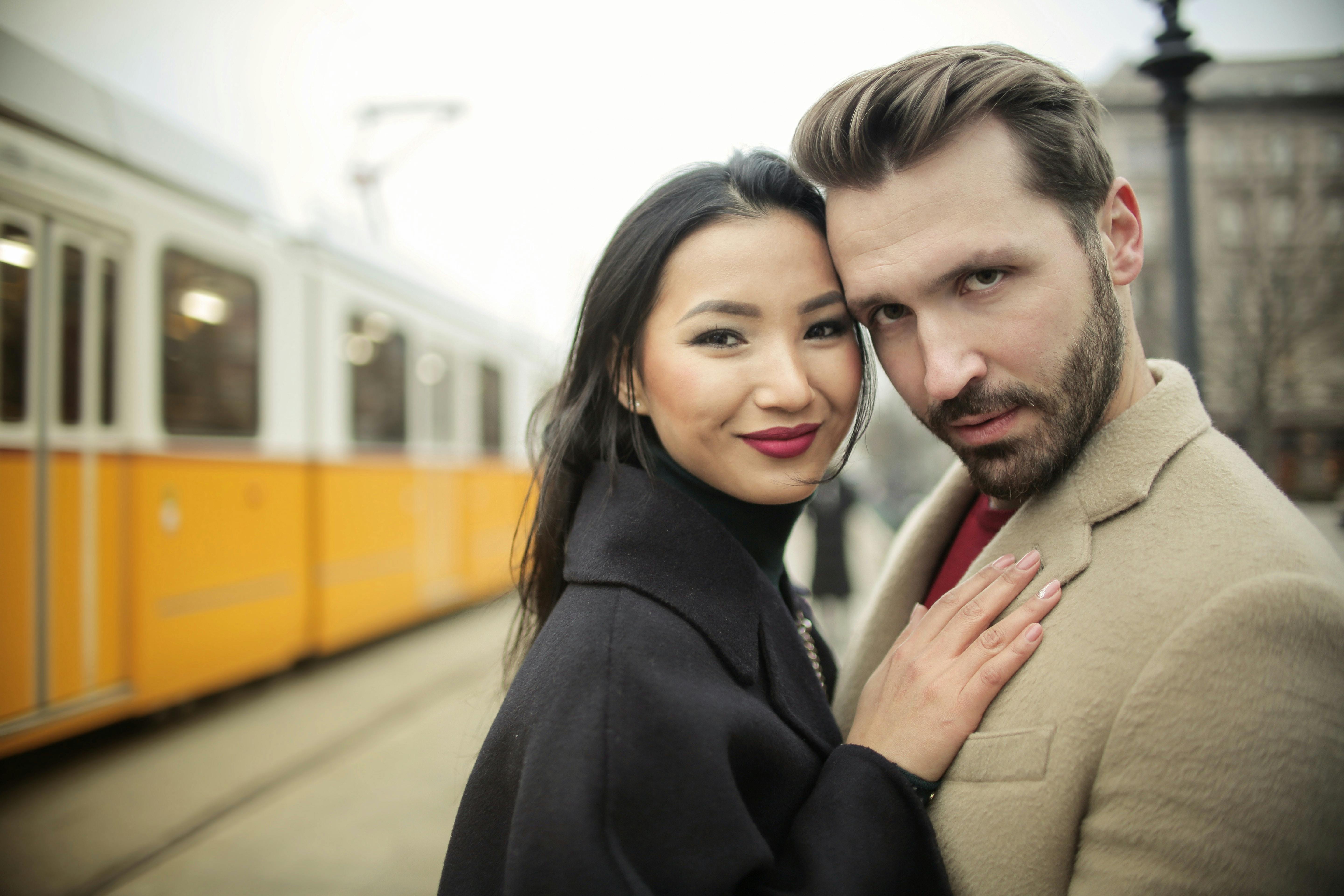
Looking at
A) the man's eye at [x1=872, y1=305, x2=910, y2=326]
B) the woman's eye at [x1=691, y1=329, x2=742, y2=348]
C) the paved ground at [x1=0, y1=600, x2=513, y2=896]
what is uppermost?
the man's eye at [x1=872, y1=305, x2=910, y2=326]

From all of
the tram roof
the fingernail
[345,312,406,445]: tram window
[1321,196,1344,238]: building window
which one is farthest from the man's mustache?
[1321,196,1344,238]: building window

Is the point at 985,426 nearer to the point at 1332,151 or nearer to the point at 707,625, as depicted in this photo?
the point at 707,625

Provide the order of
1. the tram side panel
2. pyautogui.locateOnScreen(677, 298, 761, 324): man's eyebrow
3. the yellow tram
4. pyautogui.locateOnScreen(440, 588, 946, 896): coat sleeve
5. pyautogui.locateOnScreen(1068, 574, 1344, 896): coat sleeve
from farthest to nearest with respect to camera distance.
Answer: the tram side panel
the yellow tram
pyautogui.locateOnScreen(677, 298, 761, 324): man's eyebrow
pyautogui.locateOnScreen(440, 588, 946, 896): coat sleeve
pyautogui.locateOnScreen(1068, 574, 1344, 896): coat sleeve

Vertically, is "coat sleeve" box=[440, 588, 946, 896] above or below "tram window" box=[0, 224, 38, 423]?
below

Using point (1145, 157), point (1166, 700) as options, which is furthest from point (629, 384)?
point (1145, 157)

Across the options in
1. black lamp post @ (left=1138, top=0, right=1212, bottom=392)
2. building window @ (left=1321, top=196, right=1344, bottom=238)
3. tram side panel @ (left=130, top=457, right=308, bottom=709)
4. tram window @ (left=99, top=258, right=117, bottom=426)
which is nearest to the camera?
black lamp post @ (left=1138, top=0, right=1212, bottom=392)

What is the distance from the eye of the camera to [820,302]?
4.98ft

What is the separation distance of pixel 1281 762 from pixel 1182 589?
0.23 metres

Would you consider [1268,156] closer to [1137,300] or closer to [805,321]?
[1137,300]

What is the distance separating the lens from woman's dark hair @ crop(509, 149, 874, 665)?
1.57 metres

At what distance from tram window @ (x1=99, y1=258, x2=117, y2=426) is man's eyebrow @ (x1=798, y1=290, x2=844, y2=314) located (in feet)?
15.1

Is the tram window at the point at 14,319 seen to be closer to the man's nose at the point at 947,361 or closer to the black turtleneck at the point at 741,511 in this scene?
the black turtleneck at the point at 741,511

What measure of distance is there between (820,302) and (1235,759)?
0.94 meters

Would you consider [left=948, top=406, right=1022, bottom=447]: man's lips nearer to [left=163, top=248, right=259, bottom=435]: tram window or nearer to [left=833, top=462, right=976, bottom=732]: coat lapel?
[left=833, top=462, right=976, bottom=732]: coat lapel
